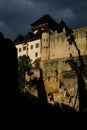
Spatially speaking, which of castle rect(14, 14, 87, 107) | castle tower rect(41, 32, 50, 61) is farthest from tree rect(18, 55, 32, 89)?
castle tower rect(41, 32, 50, 61)

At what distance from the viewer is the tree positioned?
44525 millimetres

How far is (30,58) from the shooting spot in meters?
55.1

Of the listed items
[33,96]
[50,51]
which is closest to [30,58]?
[50,51]

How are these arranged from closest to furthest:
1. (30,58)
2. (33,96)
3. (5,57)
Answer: (5,57), (33,96), (30,58)

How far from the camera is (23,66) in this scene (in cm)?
5009

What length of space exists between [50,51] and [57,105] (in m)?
→ 10.6

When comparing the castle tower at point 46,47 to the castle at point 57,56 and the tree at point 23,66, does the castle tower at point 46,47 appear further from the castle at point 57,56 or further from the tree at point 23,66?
the tree at point 23,66

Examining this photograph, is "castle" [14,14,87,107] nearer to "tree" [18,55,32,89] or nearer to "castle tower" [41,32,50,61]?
"castle tower" [41,32,50,61]

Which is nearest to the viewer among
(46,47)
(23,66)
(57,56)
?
(57,56)

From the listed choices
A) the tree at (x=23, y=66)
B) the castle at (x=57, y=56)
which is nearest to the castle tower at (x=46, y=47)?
the castle at (x=57, y=56)

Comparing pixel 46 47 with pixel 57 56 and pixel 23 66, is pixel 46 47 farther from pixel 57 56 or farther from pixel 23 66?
pixel 23 66

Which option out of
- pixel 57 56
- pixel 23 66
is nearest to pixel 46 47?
pixel 57 56

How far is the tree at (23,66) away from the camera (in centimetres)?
4453

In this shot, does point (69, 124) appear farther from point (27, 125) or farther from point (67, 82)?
point (67, 82)
